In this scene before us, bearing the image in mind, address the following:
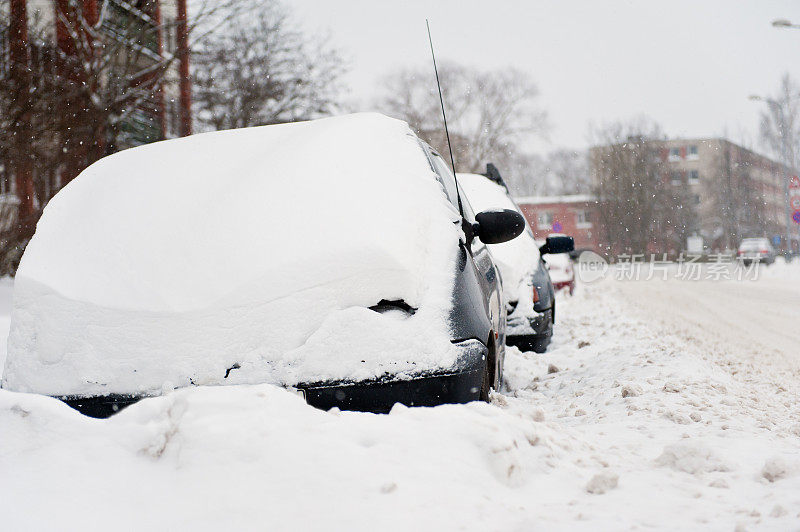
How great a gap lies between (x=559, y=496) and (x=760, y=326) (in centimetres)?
907

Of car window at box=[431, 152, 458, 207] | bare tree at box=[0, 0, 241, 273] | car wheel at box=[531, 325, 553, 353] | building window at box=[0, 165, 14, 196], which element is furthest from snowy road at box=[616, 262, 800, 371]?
building window at box=[0, 165, 14, 196]

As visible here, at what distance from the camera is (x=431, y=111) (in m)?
43.2

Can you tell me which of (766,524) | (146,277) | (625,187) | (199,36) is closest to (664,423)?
(766,524)

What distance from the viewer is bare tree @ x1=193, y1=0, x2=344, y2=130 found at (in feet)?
74.3

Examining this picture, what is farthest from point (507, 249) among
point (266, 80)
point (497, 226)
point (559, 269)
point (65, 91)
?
point (266, 80)

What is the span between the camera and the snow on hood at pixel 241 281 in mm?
2617

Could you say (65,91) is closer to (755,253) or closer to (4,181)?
(4,181)

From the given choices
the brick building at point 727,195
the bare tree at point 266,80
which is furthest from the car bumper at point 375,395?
the brick building at point 727,195

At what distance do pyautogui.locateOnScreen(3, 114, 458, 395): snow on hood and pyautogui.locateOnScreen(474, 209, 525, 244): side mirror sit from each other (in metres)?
0.39

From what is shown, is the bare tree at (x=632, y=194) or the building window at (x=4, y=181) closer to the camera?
the building window at (x=4, y=181)

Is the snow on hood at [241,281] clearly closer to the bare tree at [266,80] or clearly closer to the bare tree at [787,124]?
the bare tree at [266,80]

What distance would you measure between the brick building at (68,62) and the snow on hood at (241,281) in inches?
367

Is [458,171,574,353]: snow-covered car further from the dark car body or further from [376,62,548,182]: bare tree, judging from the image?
[376,62,548,182]: bare tree

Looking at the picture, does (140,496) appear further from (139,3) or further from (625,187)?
(625,187)
